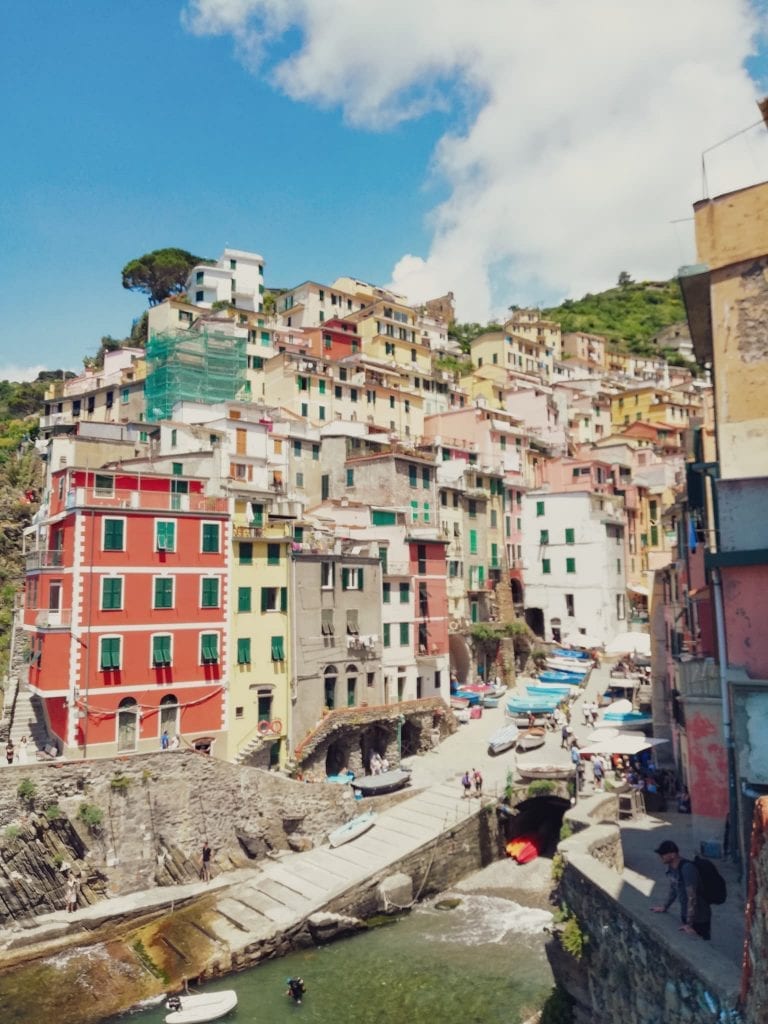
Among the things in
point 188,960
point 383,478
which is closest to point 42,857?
point 188,960

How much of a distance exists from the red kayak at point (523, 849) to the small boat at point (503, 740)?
582 centimetres

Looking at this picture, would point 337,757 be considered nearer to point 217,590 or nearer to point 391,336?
point 217,590

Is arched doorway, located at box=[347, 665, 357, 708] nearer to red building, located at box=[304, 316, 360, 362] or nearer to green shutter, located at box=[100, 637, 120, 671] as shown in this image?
green shutter, located at box=[100, 637, 120, 671]

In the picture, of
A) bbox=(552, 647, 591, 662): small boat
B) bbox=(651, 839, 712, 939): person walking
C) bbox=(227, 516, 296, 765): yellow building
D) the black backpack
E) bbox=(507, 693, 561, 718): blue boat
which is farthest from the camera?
bbox=(552, 647, 591, 662): small boat

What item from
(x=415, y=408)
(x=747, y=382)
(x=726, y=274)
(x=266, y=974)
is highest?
(x=415, y=408)

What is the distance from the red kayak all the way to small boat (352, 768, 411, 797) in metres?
5.63

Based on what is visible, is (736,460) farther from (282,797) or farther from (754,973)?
(282,797)

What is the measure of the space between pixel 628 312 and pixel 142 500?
14470 centimetres

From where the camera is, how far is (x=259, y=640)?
38.2 meters

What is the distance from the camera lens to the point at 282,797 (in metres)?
33.8

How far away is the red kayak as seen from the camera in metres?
33.5

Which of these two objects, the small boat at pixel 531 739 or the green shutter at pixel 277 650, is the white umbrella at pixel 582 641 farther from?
the green shutter at pixel 277 650

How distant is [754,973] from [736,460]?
9317 millimetres

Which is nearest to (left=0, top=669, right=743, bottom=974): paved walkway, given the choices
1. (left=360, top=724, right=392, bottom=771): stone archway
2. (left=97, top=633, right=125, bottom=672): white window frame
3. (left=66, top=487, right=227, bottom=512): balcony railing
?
(left=360, top=724, right=392, bottom=771): stone archway
